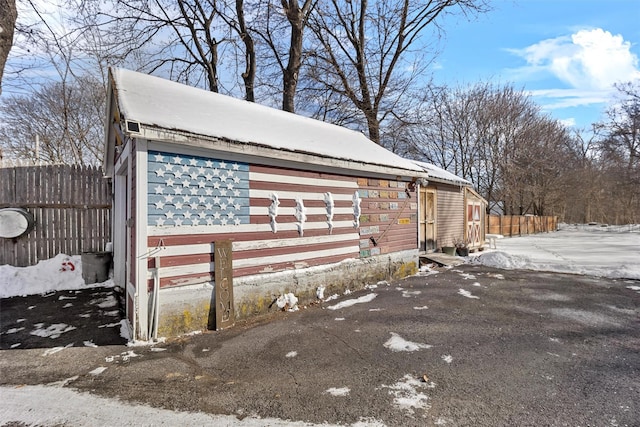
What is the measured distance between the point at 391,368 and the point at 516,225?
25.9 meters

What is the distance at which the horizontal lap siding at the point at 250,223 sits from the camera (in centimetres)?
409

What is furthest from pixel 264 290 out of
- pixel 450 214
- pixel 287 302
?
pixel 450 214

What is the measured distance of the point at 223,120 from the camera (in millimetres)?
5277

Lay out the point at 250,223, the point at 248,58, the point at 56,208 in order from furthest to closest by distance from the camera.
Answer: the point at 248,58, the point at 56,208, the point at 250,223

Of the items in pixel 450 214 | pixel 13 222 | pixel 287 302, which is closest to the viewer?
pixel 287 302

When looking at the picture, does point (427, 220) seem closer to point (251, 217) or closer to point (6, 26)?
point (251, 217)

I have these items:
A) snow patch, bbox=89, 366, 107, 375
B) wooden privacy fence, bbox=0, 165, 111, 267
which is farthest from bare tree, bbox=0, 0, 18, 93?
snow patch, bbox=89, 366, 107, 375

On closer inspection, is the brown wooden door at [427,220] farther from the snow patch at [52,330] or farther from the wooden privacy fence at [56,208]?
the snow patch at [52,330]

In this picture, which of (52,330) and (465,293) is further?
(465,293)

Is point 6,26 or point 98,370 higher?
point 6,26

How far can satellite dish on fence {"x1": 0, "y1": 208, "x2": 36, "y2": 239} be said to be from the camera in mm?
6708

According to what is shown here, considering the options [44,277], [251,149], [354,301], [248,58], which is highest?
[248,58]

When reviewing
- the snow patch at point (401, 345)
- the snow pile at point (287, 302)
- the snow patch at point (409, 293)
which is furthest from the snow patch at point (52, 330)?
the snow patch at point (409, 293)

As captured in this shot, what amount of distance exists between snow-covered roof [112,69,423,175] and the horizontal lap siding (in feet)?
1.36
